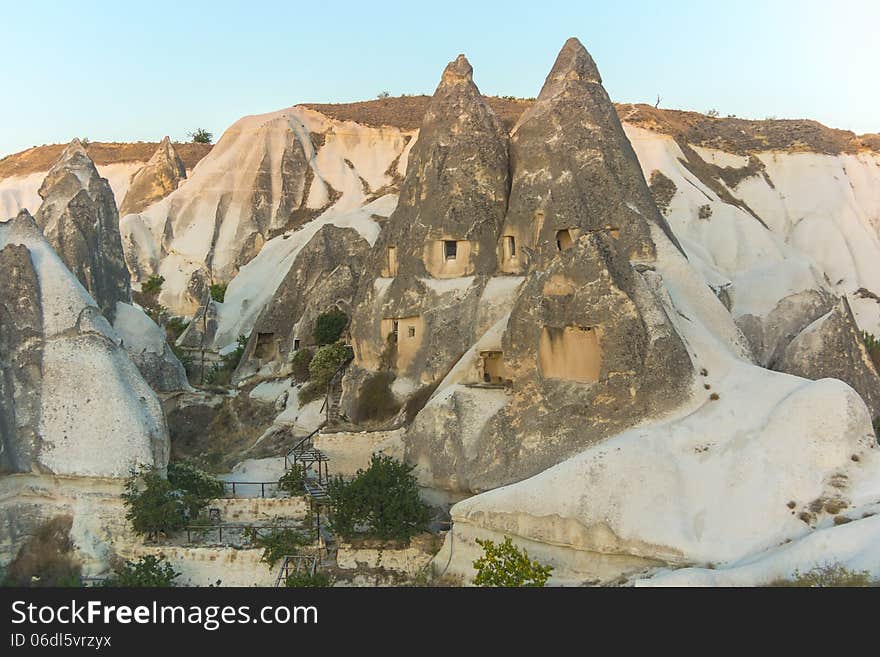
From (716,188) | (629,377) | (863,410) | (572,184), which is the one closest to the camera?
(863,410)

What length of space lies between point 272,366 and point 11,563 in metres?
17.5

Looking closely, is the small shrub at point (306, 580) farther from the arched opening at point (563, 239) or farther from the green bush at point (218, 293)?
the green bush at point (218, 293)

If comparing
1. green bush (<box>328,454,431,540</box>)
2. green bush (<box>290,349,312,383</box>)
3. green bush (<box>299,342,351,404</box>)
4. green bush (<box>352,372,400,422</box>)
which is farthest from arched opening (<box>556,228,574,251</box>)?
green bush (<box>290,349,312,383</box>)

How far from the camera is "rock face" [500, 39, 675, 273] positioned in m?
28.0

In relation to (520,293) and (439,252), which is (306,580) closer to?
(520,293)

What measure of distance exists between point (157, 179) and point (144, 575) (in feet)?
169

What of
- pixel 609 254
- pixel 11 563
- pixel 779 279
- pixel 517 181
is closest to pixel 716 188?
pixel 779 279

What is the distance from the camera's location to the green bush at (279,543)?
21.0m

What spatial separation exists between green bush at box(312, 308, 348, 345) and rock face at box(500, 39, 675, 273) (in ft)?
30.5

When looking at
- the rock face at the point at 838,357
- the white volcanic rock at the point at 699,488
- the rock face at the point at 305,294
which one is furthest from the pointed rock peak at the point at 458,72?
the white volcanic rock at the point at 699,488

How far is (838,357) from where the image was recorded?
1059 inches

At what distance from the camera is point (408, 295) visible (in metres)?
29.9

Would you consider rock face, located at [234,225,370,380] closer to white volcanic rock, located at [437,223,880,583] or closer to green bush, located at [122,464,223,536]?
green bush, located at [122,464,223,536]

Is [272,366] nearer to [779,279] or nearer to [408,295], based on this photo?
[408,295]
